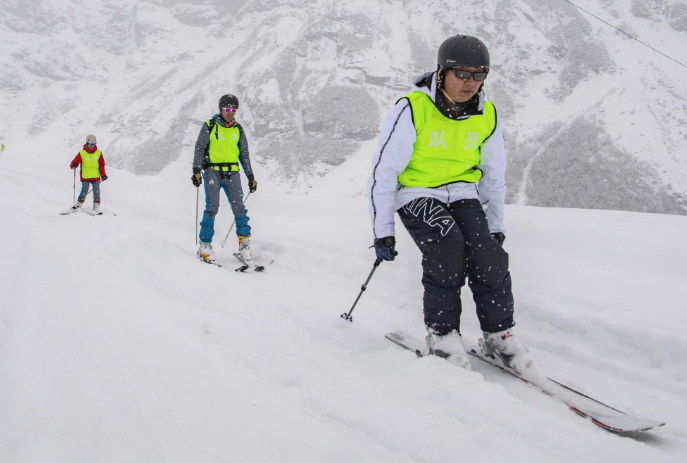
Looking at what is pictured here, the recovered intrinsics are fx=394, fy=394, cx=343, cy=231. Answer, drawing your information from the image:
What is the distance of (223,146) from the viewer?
6.00m

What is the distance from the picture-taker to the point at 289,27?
2894 inches

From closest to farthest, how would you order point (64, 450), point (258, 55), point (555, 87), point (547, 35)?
point (64, 450) < point (555, 87) < point (547, 35) < point (258, 55)

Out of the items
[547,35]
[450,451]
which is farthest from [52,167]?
[547,35]

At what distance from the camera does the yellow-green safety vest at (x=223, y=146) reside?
19.5 feet

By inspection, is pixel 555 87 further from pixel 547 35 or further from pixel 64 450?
pixel 64 450

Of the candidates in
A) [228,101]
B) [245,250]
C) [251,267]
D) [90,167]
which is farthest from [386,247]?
[90,167]

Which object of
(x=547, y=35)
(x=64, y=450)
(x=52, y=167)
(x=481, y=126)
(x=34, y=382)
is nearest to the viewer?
(x=64, y=450)

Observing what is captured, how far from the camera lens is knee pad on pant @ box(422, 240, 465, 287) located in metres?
2.54

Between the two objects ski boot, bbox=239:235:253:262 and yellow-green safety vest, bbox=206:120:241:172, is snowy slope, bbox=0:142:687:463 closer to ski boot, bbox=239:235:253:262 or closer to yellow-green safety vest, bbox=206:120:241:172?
ski boot, bbox=239:235:253:262

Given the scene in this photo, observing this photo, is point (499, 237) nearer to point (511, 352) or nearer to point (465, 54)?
point (511, 352)

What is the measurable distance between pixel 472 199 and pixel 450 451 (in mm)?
1783

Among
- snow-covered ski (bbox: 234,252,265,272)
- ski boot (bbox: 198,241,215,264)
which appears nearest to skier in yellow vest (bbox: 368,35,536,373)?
snow-covered ski (bbox: 234,252,265,272)

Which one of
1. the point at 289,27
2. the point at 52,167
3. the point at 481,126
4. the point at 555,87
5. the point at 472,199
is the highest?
the point at 289,27

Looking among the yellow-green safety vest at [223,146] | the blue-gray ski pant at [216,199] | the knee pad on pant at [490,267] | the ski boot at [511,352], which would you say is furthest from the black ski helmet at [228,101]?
the ski boot at [511,352]
